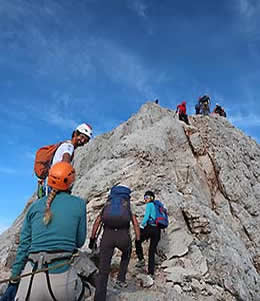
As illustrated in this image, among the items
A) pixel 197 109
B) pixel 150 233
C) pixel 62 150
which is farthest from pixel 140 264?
pixel 197 109

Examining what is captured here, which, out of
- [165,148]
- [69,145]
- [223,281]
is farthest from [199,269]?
[165,148]

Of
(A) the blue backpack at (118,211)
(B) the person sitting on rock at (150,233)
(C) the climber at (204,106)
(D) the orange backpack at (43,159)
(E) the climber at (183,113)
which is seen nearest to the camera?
(D) the orange backpack at (43,159)

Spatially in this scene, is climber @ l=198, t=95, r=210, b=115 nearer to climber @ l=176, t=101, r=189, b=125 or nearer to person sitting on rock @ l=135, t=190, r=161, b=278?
climber @ l=176, t=101, r=189, b=125

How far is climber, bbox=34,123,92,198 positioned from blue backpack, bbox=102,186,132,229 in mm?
1454

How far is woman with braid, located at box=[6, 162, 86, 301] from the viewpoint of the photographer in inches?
137

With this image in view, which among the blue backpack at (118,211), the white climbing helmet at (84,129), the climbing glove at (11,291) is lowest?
the climbing glove at (11,291)

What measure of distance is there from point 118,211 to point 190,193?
8327 millimetres

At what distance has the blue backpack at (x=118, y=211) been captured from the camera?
22.6 feet

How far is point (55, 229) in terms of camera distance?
3.72 metres

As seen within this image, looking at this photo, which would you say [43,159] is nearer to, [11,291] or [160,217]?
[11,291]

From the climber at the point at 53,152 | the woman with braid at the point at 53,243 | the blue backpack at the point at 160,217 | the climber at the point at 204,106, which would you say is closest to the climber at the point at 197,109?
the climber at the point at 204,106

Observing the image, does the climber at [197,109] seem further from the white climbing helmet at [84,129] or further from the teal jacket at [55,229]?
the teal jacket at [55,229]

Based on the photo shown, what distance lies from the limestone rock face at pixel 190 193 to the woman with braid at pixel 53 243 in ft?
13.6

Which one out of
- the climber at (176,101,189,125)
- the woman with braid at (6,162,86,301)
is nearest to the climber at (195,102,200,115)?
the climber at (176,101,189,125)
